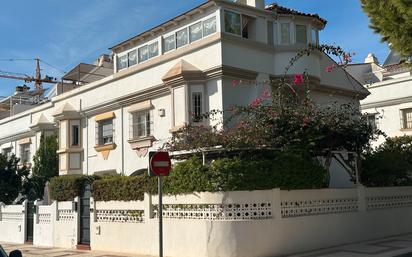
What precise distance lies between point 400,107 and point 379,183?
1168cm

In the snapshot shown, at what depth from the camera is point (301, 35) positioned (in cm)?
2112

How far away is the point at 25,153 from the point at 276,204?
2279cm

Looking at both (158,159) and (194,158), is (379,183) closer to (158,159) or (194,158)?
(194,158)

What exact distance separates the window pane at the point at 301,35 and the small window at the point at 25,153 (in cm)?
1820

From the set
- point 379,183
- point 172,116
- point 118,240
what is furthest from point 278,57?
point 118,240

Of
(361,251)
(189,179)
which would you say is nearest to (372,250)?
(361,251)

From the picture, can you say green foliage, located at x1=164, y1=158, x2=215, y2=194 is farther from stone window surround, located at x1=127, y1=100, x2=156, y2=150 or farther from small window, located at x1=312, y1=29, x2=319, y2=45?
small window, located at x1=312, y1=29, x2=319, y2=45

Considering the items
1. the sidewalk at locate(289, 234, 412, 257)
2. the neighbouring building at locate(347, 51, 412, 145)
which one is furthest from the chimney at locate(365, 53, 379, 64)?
the sidewalk at locate(289, 234, 412, 257)

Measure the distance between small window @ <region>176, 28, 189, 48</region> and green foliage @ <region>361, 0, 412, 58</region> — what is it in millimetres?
7649

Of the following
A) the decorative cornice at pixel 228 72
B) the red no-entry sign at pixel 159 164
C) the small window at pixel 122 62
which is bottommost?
the red no-entry sign at pixel 159 164

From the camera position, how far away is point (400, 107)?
27812 millimetres

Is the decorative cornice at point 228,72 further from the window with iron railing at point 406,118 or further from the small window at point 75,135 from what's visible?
the window with iron railing at point 406,118

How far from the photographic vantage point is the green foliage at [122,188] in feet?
48.0

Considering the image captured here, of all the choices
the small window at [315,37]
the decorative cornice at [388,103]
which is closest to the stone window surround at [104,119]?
the small window at [315,37]
